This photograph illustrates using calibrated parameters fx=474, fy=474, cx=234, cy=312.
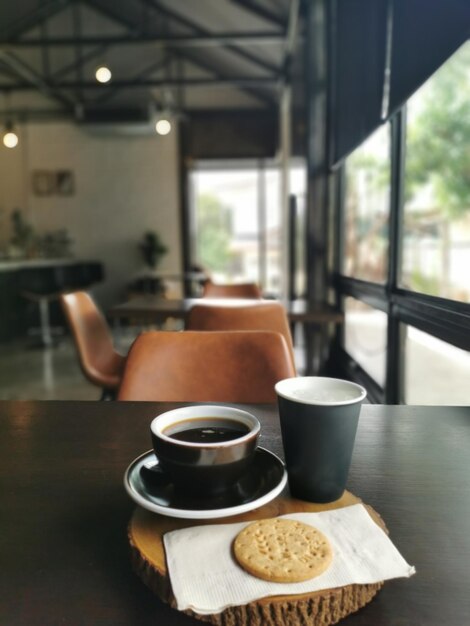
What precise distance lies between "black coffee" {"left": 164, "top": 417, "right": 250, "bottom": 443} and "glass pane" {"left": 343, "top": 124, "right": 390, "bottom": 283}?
69.3 inches

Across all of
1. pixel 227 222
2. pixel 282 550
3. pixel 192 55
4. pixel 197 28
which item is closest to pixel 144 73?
pixel 192 55

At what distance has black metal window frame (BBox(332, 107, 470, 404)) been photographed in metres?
1.40

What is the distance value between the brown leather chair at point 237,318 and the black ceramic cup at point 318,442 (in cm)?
123

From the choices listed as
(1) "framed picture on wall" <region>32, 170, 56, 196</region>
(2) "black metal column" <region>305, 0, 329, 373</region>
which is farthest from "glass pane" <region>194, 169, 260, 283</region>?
(2) "black metal column" <region>305, 0, 329, 373</region>

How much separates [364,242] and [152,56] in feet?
16.6

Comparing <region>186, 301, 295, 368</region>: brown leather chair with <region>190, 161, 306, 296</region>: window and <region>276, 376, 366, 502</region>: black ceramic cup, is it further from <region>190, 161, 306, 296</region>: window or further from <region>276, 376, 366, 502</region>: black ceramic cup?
<region>190, 161, 306, 296</region>: window

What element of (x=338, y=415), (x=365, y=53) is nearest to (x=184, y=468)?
(x=338, y=415)

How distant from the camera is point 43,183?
329 inches

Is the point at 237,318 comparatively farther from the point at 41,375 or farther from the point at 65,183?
the point at 65,183

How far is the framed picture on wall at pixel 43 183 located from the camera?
833 cm

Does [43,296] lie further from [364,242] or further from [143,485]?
[143,485]

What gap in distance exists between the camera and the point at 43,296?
6312mm

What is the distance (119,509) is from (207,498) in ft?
0.38

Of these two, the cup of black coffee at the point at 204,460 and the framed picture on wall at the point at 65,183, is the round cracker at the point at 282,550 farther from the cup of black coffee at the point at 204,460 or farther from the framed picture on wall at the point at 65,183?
the framed picture on wall at the point at 65,183
